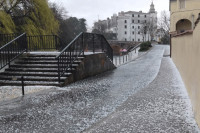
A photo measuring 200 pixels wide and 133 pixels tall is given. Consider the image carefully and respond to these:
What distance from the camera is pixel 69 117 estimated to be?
516cm

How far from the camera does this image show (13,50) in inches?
420

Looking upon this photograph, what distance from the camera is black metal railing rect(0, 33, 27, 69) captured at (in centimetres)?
1000

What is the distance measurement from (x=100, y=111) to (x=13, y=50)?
6.84 m

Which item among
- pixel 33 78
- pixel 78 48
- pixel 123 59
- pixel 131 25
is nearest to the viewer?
pixel 33 78

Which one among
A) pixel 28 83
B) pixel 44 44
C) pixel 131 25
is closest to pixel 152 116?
pixel 28 83

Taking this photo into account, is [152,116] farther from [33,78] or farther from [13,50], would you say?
[13,50]

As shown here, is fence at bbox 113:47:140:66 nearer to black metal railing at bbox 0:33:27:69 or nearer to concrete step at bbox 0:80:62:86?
black metal railing at bbox 0:33:27:69

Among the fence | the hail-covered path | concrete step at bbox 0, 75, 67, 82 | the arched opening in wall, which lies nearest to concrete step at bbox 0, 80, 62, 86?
concrete step at bbox 0, 75, 67, 82

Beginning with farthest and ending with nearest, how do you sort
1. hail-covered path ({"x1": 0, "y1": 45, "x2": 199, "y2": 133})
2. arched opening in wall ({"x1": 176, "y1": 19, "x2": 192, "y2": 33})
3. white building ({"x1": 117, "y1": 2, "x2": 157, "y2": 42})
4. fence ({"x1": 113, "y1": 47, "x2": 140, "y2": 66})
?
white building ({"x1": 117, "y1": 2, "x2": 157, "y2": 42}) → arched opening in wall ({"x1": 176, "y1": 19, "x2": 192, "y2": 33}) → fence ({"x1": 113, "y1": 47, "x2": 140, "y2": 66}) → hail-covered path ({"x1": 0, "y1": 45, "x2": 199, "y2": 133})

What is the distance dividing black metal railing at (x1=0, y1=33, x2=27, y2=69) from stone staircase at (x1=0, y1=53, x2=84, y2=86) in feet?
0.91

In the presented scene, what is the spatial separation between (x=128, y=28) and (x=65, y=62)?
101 meters

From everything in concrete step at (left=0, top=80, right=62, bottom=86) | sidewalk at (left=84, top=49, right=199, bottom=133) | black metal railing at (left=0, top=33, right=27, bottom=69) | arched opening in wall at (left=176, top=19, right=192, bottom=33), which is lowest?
sidewalk at (left=84, top=49, right=199, bottom=133)

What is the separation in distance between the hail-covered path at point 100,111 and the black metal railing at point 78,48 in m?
1.41

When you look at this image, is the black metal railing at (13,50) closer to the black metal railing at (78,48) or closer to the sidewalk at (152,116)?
the black metal railing at (78,48)
